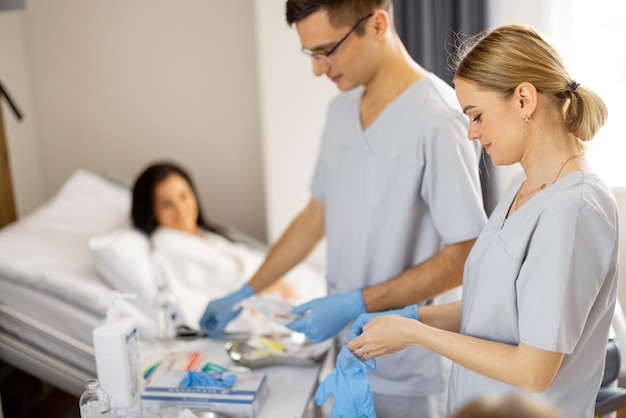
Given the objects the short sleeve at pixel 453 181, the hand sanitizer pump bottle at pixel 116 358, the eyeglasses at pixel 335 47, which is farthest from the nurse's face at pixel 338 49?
the hand sanitizer pump bottle at pixel 116 358

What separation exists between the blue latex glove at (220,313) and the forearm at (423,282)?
0.40 m

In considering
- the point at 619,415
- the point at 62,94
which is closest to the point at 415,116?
the point at 619,415

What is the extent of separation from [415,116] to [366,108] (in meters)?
0.19

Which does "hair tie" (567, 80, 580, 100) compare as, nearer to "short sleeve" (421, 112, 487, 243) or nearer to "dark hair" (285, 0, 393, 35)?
"short sleeve" (421, 112, 487, 243)

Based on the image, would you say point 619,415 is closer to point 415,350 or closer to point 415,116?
point 415,350

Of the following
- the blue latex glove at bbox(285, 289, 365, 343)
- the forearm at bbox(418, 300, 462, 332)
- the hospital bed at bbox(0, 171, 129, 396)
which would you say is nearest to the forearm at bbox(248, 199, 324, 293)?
the blue latex glove at bbox(285, 289, 365, 343)

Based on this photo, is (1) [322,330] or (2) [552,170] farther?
(1) [322,330]

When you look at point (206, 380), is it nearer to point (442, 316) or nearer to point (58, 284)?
point (442, 316)

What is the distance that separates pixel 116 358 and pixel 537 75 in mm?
963

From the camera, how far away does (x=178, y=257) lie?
236 cm

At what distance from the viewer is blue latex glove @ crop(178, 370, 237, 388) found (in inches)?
53.7

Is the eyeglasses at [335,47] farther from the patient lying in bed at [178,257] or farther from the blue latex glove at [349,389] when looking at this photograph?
the patient lying in bed at [178,257]

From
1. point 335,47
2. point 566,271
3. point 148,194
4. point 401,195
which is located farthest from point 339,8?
point 148,194

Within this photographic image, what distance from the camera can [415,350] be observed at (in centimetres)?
152
